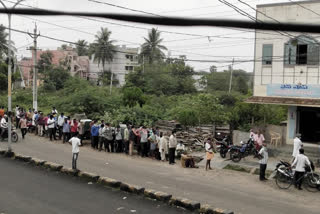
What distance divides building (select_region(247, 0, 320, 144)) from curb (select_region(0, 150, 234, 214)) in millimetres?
9509

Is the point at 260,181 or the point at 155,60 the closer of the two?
the point at 260,181

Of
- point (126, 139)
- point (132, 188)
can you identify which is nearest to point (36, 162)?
point (126, 139)

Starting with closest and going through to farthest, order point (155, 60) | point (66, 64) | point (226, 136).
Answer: point (226, 136), point (155, 60), point (66, 64)

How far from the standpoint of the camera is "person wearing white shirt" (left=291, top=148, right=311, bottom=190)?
11875 millimetres

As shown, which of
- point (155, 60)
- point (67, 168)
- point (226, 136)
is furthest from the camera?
point (155, 60)

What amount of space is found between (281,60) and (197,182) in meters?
8.69

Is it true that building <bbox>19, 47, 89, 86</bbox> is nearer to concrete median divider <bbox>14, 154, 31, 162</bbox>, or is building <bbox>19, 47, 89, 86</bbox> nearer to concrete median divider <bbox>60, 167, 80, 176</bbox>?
concrete median divider <bbox>14, 154, 31, 162</bbox>

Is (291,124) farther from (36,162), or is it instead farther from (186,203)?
(36,162)

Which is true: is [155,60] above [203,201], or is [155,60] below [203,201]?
above

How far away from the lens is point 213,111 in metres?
19.8

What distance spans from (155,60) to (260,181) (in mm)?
46021

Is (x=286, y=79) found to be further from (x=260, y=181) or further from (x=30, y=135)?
(x=30, y=135)

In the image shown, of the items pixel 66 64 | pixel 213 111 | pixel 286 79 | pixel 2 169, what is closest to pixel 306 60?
pixel 286 79

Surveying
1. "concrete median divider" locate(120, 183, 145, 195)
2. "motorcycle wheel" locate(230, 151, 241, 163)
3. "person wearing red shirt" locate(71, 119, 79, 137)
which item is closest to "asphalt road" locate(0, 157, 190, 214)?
"concrete median divider" locate(120, 183, 145, 195)
